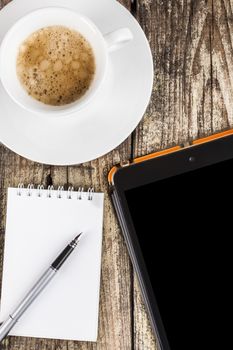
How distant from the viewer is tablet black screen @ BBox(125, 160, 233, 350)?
0.87 metres

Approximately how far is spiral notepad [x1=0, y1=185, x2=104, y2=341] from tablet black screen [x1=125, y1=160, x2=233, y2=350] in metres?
0.09

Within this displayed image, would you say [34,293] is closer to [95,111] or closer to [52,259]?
[52,259]

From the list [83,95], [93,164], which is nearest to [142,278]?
[93,164]

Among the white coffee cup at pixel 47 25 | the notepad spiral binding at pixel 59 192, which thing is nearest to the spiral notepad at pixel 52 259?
the notepad spiral binding at pixel 59 192

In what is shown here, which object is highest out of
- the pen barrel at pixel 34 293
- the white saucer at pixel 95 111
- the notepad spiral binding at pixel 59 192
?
the white saucer at pixel 95 111

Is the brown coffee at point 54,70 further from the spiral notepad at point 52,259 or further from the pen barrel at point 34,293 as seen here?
the pen barrel at point 34,293

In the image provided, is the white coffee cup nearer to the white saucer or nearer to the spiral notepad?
the white saucer

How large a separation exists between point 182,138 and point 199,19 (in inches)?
8.3

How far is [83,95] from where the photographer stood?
0.84 m

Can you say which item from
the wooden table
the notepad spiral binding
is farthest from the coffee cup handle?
the notepad spiral binding

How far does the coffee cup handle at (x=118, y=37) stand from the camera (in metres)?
0.77

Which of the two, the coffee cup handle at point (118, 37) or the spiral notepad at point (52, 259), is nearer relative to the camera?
the coffee cup handle at point (118, 37)

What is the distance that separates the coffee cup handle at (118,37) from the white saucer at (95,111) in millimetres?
56

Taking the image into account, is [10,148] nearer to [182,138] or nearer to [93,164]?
[93,164]
